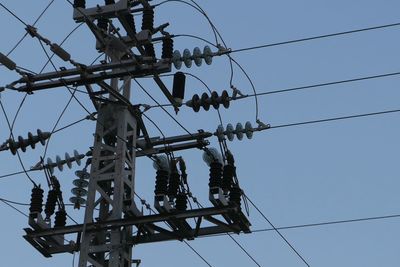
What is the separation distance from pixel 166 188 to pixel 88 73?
196cm

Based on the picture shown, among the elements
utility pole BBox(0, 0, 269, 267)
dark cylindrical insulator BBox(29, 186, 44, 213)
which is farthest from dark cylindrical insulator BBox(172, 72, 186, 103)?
dark cylindrical insulator BBox(29, 186, 44, 213)

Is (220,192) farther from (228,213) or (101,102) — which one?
(101,102)

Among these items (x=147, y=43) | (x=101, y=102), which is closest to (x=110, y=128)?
(x=101, y=102)

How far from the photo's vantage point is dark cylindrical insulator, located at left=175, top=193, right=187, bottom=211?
47.4 ft

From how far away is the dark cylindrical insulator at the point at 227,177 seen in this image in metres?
14.6

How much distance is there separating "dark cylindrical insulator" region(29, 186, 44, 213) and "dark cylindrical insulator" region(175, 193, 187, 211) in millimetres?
2137

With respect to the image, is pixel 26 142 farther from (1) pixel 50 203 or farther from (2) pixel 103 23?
(2) pixel 103 23

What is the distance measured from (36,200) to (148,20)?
10.3ft

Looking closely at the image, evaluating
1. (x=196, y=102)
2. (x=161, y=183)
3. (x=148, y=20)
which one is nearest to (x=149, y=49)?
(x=148, y=20)

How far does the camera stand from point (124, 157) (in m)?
14.5

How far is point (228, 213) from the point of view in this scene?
46.6 feet

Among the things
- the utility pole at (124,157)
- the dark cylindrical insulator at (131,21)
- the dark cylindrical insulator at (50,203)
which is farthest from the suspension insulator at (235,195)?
the dark cylindrical insulator at (131,21)

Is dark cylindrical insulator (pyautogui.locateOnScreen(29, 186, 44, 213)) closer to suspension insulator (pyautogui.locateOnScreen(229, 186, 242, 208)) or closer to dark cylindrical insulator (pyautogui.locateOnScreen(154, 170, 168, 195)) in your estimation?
dark cylindrical insulator (pyautogui.locateOnScreen(154, 170, 168, 195))

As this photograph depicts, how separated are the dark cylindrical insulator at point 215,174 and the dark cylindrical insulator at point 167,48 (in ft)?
5.53
